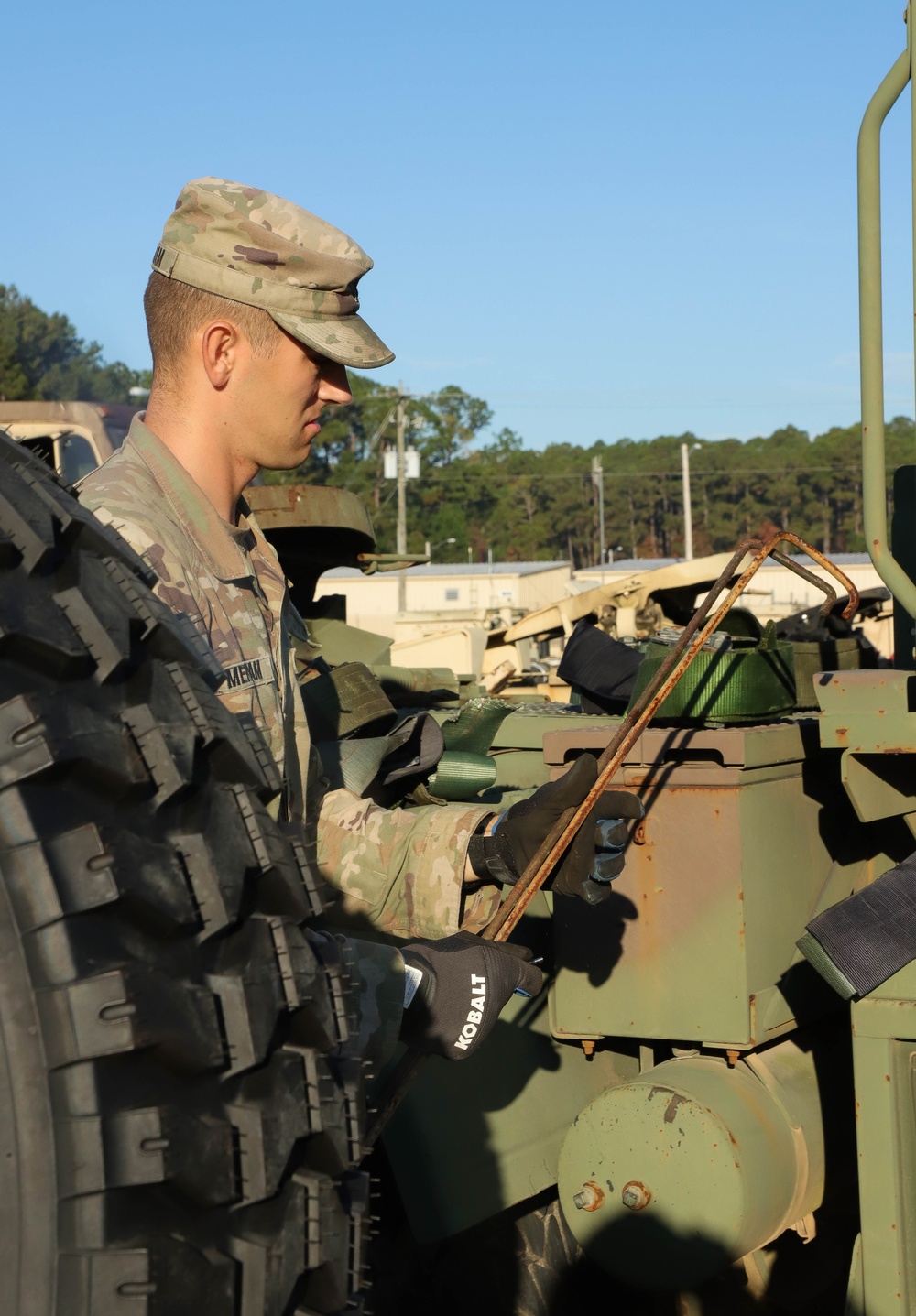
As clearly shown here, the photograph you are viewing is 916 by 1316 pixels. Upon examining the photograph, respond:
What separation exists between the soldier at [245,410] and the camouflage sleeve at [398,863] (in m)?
0.10

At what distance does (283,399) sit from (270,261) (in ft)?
0.69

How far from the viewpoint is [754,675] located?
3.01 metres

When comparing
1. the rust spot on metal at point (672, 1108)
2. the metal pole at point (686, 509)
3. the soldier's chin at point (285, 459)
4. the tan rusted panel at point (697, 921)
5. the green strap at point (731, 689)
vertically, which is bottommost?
the rust spot on metal at point (672, 1108)

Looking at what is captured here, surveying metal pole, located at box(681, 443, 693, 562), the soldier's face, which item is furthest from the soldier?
metal pole, located at box(681, 443, 693, 562)

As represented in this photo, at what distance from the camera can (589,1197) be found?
8.99 ft

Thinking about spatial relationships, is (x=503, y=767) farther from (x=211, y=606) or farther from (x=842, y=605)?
(x=211, y=606)

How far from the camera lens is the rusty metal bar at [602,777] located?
2248 millimetres

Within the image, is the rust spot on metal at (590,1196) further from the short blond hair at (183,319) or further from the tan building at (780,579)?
the tan building at (780,579)

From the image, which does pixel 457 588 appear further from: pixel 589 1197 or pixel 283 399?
pixel 283 399

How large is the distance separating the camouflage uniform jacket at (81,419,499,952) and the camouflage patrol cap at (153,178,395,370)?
10.6 inches

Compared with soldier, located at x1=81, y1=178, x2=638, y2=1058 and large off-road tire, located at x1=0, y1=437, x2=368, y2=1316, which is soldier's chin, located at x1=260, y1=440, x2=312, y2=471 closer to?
soldier, located at x1=81, y1=178, x2=638, y2=1058

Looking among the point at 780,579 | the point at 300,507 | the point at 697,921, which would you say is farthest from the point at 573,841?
the point at 780,579

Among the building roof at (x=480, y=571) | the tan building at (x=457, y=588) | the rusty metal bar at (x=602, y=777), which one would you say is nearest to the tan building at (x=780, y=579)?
the tan building at (x=457, y=588)

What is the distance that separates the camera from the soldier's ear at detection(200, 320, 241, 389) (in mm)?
2252
